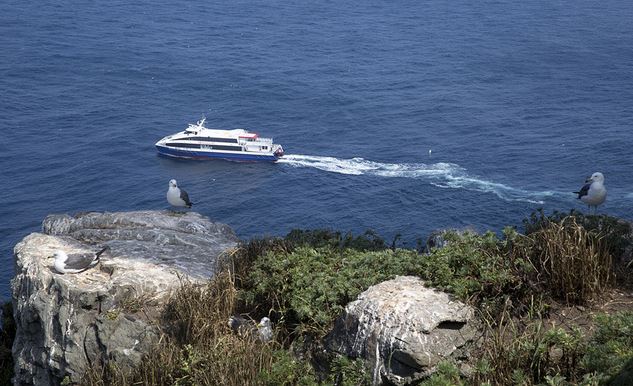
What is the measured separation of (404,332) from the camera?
14422 mm

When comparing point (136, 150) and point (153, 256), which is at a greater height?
point (153, 256)

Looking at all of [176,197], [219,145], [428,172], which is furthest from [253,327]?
[219,145]

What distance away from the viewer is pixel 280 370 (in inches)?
583

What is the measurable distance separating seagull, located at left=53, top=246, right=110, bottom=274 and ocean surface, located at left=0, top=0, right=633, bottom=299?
133 ft

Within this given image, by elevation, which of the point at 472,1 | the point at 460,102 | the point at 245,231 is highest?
the point at 472,1

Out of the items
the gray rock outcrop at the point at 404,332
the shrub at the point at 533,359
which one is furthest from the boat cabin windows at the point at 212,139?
the shrub at the point at 533,359

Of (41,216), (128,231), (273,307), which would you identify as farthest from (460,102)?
(273,307)

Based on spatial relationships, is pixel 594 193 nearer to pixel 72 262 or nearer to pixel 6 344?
pixel 72 262

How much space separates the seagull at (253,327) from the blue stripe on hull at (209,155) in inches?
2704

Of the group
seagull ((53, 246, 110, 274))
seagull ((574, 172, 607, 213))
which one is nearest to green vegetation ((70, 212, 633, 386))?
seagull ((53, 246, 110, 274))

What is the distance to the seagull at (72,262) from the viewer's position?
65.5ft

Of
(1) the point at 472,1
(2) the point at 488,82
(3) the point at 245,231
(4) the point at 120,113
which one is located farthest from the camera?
(1) the point at 472,1

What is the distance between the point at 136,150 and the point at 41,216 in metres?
19.5

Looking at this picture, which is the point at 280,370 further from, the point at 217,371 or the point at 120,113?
the point at 120,113
